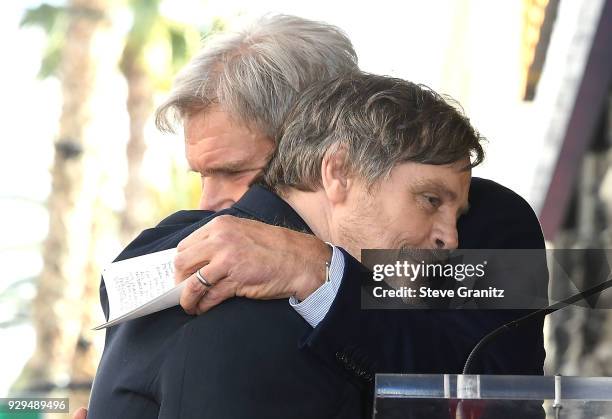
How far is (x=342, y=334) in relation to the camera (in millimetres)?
2252

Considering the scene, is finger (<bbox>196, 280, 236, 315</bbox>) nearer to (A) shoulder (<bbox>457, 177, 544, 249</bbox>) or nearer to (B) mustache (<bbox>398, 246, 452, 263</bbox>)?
(B) mustache (<bbox>398, 246, 452, 263</bbox>)

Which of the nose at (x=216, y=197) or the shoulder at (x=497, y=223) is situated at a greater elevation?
the nose at (x=216, y=197)

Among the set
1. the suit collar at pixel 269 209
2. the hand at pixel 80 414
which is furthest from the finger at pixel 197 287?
the hand at pixel 80 414

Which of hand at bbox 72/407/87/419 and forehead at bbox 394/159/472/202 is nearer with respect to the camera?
forehead at bbox 394/159/472/202

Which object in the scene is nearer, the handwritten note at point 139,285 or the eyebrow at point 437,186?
the handwritten note at point 139,285

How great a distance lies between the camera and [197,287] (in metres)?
2.25

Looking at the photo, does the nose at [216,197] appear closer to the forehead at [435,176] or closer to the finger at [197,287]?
the forehead at [435,176]

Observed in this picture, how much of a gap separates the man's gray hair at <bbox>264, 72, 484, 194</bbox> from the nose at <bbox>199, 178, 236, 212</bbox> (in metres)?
0.65

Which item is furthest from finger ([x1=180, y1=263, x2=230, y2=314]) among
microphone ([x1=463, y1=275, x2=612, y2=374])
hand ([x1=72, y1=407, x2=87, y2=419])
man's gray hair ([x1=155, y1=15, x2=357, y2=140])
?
man's gray hair ([x1=155, y1=15, x2=357, y2=140])

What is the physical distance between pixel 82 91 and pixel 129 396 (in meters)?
12.3

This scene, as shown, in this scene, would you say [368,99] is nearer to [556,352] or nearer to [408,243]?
[408,243]

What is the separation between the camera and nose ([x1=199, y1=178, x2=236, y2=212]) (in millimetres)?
3305

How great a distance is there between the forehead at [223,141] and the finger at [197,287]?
0.99 m

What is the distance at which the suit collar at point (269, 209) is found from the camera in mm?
2500
